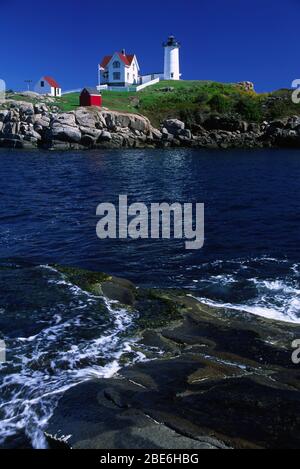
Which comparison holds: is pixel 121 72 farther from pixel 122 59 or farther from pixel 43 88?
pixel 43 88

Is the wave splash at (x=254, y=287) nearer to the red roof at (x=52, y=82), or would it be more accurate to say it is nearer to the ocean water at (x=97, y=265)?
the ocean water at (x=97, y=265)

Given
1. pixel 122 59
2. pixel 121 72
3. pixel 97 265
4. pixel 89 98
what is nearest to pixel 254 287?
pixel 97 265

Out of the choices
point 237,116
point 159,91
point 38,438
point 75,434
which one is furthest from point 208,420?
point 159,91

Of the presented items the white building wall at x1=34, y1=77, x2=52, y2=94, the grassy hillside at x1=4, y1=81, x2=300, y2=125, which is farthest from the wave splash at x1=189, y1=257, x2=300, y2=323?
the white building wall at x1=34, y1=77, x2=52, y2=94

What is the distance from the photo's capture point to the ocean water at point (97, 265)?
11211 millimetres

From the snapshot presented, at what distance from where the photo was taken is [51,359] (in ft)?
38.6

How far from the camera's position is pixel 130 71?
130750 millimetres

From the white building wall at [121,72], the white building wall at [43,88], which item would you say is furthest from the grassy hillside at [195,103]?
the white building wall at [121,72]

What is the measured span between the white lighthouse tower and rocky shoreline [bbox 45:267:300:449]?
5418 inches

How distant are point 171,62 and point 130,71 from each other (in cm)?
1709

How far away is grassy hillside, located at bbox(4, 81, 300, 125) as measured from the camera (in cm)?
10088

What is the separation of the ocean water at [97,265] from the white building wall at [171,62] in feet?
A: 332
